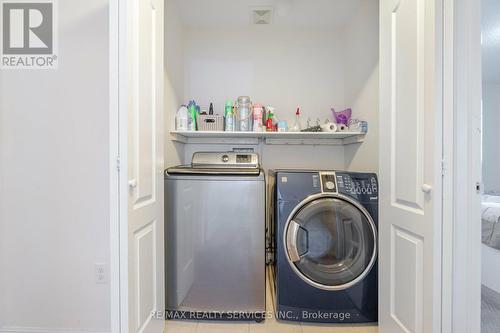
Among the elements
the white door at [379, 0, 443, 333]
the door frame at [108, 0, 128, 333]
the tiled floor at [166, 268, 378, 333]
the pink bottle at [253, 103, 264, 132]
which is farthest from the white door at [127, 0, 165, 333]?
the white door at [379, 0, 443, 333]

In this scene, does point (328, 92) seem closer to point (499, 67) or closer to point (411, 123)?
point (499, 67)

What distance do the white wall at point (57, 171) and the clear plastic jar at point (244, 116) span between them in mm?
1026

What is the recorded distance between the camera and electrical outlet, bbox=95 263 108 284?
153 cm

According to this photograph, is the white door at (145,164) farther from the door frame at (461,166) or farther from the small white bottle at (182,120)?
the door frame at (461,166)

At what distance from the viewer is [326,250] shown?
1.71m

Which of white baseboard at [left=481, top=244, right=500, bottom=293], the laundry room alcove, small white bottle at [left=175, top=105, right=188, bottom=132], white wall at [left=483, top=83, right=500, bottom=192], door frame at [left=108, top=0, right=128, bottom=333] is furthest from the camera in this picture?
the laundry room alcove

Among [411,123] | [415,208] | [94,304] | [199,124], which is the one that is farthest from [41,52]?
[415,208]

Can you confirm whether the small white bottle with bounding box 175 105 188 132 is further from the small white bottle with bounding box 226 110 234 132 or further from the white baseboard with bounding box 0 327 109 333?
the white baseboard with bounding box 0 327 109 333

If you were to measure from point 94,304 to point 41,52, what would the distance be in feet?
5.03

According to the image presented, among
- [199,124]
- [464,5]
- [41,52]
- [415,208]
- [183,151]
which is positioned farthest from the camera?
[183,151]

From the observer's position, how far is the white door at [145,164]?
43.5 inches

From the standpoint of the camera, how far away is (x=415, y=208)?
47.2 inches

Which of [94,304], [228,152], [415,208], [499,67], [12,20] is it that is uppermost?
[12,20]

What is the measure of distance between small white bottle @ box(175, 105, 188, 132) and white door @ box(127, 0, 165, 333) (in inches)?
22.6
